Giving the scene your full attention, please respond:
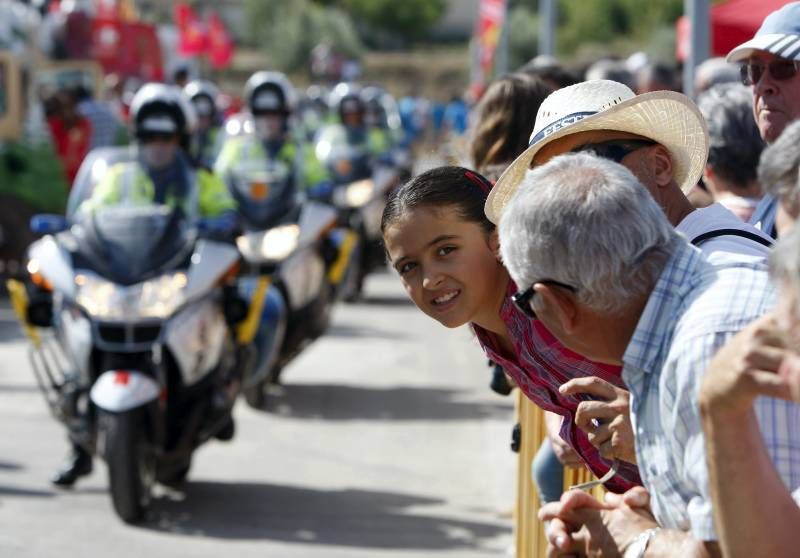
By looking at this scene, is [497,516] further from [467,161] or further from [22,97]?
[22,97]

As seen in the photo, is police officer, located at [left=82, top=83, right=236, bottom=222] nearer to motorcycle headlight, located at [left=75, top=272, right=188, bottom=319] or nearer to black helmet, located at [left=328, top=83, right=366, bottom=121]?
motorcycle headlight, located at [left=75, top=272, right=188, bottom=319]

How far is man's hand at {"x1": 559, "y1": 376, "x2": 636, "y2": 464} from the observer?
3402mm

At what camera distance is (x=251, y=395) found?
10828 mm

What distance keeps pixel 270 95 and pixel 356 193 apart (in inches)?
196

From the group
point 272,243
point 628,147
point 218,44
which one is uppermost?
point 628,147

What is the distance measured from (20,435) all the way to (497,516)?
3.25 metres

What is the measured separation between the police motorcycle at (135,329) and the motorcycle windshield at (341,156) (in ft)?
28.8

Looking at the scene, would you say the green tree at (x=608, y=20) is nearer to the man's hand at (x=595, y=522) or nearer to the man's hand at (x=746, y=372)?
the man's hand at (x=595, y=522)

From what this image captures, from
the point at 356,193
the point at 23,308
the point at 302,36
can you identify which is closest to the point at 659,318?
the point at 23,308

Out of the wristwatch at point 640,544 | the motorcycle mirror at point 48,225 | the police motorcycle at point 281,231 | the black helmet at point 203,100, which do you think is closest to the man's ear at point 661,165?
the wristwatch at point 640,544

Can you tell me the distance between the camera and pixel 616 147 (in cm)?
374

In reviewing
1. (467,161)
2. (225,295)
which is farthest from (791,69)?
(225,295)

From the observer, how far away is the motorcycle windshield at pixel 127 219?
25.9 ft

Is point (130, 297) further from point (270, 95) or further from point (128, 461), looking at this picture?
point (270, 95)
